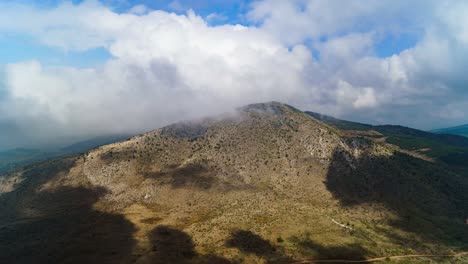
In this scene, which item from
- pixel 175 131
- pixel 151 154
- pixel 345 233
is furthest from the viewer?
pixel 175 131

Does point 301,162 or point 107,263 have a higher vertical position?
point 301,162

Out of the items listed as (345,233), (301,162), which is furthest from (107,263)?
(301,162)

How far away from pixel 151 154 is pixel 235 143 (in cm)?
4706

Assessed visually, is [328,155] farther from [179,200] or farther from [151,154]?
[151,154]

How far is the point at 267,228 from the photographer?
10544cm

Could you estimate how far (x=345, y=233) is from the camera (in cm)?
10269

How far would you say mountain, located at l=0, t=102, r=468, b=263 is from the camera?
310 feet

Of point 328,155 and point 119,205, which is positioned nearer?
point 119,205

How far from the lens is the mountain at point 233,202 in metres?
94.4

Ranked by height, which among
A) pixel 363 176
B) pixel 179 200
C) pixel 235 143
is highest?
pixel 235 143

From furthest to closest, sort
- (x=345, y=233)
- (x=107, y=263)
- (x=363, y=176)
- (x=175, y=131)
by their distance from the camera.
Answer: (x=175, y=131)
(x=363, y=176)
(x=345, y=233)
(x=107, y=263)

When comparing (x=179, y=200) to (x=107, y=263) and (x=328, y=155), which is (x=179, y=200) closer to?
(x=107, y=263)

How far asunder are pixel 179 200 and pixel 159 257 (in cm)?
4603

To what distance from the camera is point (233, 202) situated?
421ft
